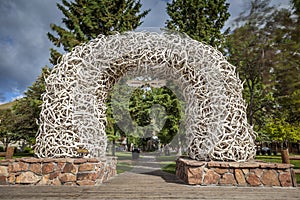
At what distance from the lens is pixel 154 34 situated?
16.5 ft

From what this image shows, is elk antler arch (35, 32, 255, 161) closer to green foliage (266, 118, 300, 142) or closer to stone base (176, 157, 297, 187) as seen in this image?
stone base (176, 157, 297, 187)

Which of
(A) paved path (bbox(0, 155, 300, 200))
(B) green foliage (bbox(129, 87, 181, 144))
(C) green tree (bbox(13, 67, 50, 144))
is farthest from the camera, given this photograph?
(C) green tree (bbox(13, 67, 50, 144))

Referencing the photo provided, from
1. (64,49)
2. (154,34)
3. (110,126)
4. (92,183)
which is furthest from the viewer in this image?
(64,49)

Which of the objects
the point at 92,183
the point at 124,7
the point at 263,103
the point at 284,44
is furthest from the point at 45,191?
the point at 263,103

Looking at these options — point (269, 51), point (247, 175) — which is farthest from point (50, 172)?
point (269, 51)

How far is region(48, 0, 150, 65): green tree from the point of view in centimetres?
1190

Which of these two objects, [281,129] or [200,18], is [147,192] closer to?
[200,18]

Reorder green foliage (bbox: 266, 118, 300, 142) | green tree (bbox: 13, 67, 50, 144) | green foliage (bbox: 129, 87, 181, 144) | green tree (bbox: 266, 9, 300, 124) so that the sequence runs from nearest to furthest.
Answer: green tree (bbox: 266, 9, 300, 124)
green foliage (bbox: 129, 87, 181, 144)
green tree (bbox: 13, 67, 50, 144)
green foliage (bbox: 266, 118, 300, 142)

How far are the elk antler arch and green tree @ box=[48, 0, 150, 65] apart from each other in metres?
7.30

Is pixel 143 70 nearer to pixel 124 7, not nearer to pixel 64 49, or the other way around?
pixel 64 49

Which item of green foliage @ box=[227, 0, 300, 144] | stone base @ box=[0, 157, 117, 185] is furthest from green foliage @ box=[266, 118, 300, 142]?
stone base @ box=[0, 157, 117, 185]

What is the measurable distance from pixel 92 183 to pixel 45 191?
32.9 inches

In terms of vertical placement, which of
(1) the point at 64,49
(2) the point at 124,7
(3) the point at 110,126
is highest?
(2) the point at 124,7

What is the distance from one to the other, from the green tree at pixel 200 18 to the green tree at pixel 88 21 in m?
2.74
